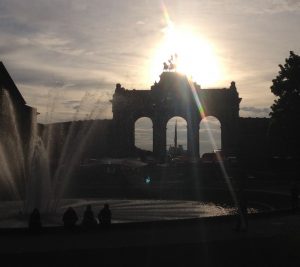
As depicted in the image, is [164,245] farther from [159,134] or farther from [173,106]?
[173,106]

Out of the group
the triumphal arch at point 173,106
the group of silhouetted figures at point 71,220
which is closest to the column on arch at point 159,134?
the triumphal arch at point 173,106

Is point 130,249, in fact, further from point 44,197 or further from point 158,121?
point 158,121

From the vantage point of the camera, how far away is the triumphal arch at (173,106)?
72.2 m

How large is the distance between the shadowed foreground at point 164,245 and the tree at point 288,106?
27.0 metres

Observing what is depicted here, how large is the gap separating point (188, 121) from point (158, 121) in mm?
4039

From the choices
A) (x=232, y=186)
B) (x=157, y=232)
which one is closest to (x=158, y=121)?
(x=232, y=186)

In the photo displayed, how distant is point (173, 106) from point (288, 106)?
30.2 metres

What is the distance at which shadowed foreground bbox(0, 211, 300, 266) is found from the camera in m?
11.3

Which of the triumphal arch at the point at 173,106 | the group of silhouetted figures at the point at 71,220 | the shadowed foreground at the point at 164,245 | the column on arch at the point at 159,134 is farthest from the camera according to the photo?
the triumphal arch at the point at 173,106

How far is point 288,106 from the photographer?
44.6 m

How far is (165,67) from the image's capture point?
72.9 meters

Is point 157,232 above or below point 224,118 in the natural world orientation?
below

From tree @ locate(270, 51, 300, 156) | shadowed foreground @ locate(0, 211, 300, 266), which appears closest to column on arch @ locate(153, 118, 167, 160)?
tree @ locate(270, 51, 300, 156)

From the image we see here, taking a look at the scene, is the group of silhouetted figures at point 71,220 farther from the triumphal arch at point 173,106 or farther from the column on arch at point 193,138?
the triumphal arch at point 173,106
